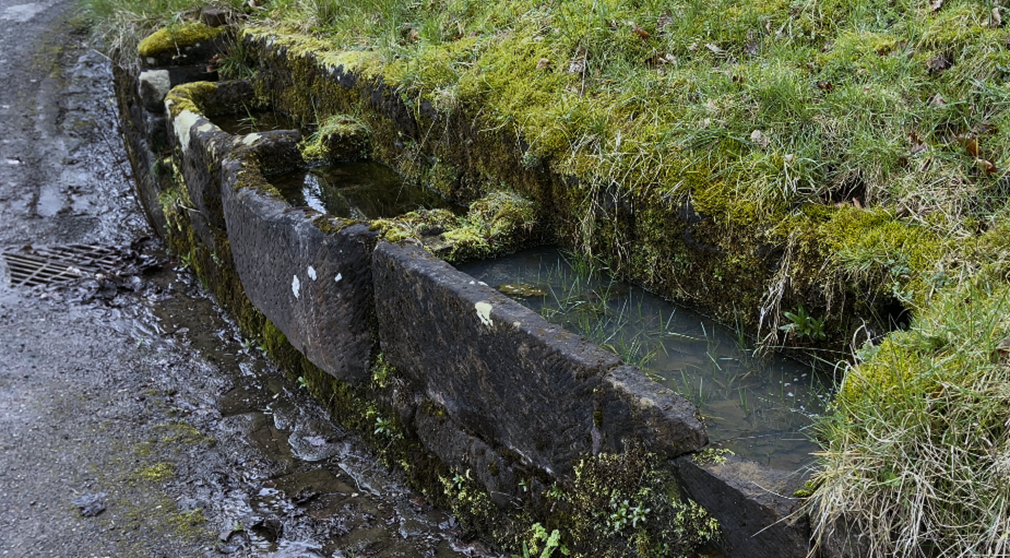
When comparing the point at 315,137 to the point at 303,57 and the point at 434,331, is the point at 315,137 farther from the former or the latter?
the point at 434,331

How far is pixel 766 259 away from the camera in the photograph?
2.80 metres

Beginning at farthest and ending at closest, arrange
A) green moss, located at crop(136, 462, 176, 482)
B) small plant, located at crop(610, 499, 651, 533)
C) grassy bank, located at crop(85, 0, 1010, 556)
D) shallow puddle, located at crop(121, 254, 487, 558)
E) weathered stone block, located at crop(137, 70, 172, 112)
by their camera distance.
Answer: weathered stone block, located at crop(137, 70, 172, 112)
green moss, located at crop(136, 462, 176, 482)
shallow puddle, located at crop(121, 254, 487, 558)
small plant, located at crop(610, 499, 651, 533)
grassy bank, located at crop(85, 0, 1010, 556)

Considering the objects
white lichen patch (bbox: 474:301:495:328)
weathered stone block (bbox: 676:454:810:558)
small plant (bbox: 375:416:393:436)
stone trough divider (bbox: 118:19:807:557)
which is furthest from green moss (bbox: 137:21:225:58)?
weathered stone block (bbox: 676:454:810:558)

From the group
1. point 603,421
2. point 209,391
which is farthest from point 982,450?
point 209,391

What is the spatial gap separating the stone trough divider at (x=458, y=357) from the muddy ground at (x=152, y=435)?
35cm

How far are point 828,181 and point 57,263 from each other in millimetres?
4956

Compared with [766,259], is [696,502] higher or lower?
lower

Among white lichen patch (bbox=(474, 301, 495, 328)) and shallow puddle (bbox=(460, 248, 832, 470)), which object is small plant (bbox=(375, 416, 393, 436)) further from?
white lichen patch (bbox=(474, 301, 495, 328))

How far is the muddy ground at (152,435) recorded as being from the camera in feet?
10.4

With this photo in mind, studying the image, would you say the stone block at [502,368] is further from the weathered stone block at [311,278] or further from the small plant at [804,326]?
the small plant at [804,326]

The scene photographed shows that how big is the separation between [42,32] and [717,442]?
9.13 m

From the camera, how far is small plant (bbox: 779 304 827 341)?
2676 millimetres

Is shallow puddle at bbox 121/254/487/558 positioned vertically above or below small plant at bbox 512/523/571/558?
below

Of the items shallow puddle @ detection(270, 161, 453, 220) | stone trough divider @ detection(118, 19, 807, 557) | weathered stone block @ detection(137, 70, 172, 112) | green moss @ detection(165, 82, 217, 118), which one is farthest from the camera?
weathered stone block @ detection(137, 70, 172, 112)
